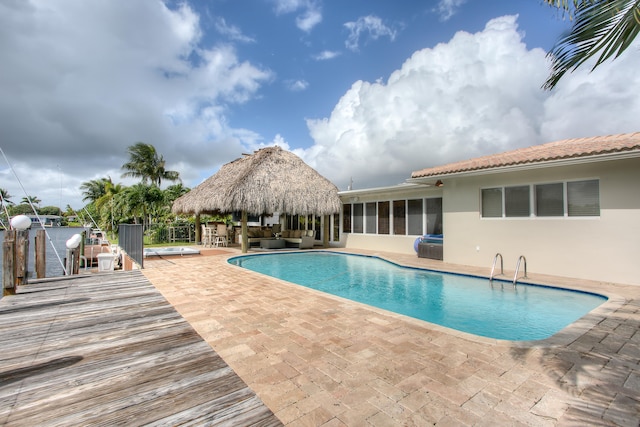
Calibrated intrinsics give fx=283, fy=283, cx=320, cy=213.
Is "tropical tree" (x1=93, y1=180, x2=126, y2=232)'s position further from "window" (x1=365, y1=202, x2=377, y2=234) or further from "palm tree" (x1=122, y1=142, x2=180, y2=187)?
"window" (x1=365, y1=202, x2=377, y2=234)

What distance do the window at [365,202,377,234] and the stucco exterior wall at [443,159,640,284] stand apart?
15.4 ft

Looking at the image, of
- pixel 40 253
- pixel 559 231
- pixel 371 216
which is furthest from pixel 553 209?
pixel 40 253

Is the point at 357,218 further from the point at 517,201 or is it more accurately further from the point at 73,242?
the point at 73,242

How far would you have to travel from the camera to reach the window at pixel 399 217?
1295 cm

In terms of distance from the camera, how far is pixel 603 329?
13.0ft

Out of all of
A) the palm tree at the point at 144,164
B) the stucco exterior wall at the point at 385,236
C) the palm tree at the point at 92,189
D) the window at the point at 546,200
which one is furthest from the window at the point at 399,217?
the palm tree at the point at 92,189

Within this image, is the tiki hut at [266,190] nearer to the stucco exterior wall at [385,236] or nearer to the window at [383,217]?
the stucco exterior wall at [385,236]

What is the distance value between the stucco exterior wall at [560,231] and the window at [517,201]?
19 centimetres

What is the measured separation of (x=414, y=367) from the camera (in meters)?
2.87

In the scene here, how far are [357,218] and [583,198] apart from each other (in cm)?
933

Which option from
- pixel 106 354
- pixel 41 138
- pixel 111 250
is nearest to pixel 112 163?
pixel 41 138

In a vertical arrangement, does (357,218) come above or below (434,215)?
below

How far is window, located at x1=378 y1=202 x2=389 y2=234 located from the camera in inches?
538

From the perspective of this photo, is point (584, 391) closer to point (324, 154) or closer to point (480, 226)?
point (480, 226)
